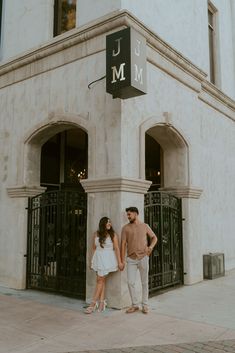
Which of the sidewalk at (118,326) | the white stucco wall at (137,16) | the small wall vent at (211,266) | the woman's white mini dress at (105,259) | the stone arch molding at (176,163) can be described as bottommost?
the sidewalk at (118,326)

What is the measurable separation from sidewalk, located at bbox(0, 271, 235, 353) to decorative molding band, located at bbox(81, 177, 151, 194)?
234cm

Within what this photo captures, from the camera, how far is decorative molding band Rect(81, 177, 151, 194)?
743 centimetres

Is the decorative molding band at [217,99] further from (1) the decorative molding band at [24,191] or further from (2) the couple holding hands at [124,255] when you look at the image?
(2) the couple holding hands at [124,255]

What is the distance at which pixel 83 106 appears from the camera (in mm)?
8328

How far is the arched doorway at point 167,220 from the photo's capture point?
8.80m

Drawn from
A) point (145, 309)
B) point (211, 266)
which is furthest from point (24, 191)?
point (211, 266)

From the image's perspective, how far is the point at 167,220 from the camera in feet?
30.9

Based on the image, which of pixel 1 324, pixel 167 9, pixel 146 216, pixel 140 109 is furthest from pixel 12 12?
A: pixel 1 324

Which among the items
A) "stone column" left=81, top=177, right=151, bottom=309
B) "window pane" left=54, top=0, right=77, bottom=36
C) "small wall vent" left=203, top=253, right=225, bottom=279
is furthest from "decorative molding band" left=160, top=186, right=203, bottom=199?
"window pane" left=54, top=0, right=77, bottom=36

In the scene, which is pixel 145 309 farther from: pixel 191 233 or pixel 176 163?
pixel 176 163

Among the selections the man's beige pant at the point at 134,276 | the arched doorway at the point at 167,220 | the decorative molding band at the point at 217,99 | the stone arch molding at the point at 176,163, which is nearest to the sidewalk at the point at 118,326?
the man's beige pant at the point at 134,276

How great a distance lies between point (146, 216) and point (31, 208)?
2.91m

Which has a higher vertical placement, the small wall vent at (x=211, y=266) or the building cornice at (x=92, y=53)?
the building cornice at (x=92, y=53)

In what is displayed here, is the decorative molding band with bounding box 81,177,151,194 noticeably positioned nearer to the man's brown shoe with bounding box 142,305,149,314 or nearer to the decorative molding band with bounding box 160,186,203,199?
the decorative molding band with bounding box 160,186,203,199
